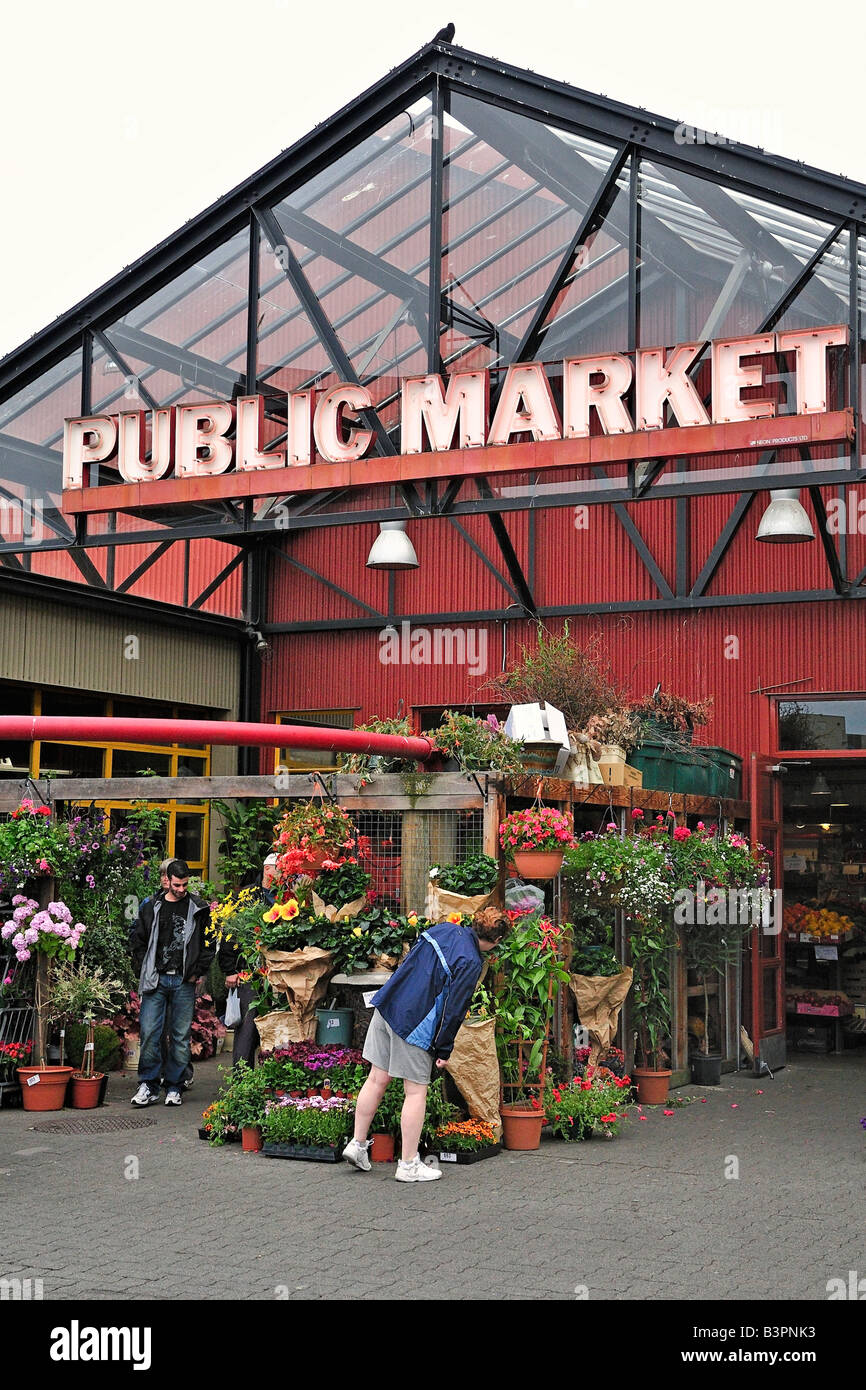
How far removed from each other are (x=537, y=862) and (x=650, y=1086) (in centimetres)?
323

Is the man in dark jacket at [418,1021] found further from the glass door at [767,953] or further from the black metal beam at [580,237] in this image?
the black metal beam at [580,237]

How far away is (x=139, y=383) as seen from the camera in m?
15.9

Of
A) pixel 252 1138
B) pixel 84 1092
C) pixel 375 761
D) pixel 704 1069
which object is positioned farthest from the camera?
pixel 704 1069

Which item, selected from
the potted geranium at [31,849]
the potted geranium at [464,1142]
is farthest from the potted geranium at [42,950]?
the potted geranium at [464,1142]

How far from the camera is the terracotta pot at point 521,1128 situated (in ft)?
32.8

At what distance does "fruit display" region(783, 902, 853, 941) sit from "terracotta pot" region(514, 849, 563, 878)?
276 inches

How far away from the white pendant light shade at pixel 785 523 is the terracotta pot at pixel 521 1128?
6578mm

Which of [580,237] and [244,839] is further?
[244,839]

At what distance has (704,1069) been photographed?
529 inches

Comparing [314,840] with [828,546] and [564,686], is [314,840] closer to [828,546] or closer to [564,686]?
[564,686]

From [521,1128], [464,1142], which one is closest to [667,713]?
[521,1128]

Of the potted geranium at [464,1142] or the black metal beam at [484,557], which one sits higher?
the black metal beam at [484,557]

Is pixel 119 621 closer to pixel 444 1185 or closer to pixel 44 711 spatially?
pixel 44 711

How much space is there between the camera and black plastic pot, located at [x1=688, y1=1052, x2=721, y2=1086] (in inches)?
529
